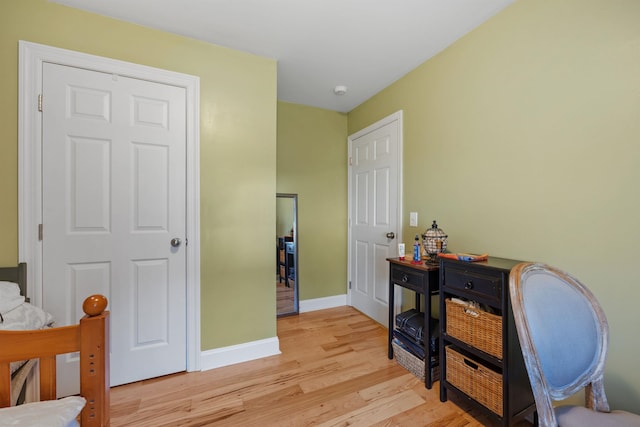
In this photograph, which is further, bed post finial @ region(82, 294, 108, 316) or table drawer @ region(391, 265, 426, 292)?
table drawer @ region(391, 265, 426, 292)

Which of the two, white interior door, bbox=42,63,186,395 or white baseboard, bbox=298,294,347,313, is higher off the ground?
white interior door, bbox=42,63,186,395

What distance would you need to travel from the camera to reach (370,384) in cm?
179

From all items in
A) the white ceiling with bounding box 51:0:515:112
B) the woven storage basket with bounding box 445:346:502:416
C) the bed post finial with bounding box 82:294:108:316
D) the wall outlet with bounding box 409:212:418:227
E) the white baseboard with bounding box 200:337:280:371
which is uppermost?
the white ceiling with bounding box 51:0:515:112

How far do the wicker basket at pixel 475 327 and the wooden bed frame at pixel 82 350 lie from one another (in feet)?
5.36

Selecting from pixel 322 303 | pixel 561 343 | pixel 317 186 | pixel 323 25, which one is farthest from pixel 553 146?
pixel 322 303

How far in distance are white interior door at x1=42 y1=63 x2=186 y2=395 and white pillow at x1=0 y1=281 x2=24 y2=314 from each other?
7.8 inches

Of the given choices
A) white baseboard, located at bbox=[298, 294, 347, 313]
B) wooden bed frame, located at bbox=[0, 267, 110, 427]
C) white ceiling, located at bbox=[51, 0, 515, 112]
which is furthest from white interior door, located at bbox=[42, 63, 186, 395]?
white baseboard, located at bbox=[298, 294, 347, 313]

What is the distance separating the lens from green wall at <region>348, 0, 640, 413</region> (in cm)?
119

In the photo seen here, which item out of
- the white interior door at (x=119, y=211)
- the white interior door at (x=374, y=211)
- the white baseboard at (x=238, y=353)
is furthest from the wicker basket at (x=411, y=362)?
the white interior door at (x=119, y=211)

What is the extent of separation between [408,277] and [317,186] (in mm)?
1620

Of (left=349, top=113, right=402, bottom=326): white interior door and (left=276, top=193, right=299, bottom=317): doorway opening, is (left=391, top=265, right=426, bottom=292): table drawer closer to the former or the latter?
(left=349, top=113, right=402, bottom=326): white interior door

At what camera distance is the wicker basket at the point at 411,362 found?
5.86 ft

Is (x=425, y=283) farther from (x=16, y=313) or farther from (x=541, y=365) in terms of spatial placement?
(x=16, y=313)

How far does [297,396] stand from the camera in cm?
167
